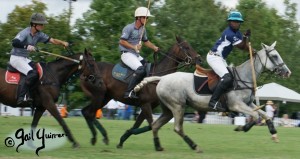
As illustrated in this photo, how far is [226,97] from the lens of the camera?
15219mm

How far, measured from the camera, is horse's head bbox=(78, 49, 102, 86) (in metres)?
16.8

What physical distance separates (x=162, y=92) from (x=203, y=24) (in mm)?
45863

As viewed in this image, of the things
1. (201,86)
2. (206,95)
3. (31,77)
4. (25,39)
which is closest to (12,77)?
(31,77)

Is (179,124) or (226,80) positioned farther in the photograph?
(179,124)

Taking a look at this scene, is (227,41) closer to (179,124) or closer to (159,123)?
(179,124)

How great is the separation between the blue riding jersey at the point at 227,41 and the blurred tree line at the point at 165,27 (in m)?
26.1

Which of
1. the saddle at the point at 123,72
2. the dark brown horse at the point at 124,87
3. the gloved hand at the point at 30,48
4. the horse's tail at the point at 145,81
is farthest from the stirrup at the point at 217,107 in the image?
the gloved hand at the point at 30,48

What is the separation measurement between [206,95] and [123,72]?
9.71 feet

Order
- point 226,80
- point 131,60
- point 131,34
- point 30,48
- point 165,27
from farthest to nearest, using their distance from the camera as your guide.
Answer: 1. point 165,27
2. point 131,60
3. point 131,34
4. point 30,48
5. point 226,80

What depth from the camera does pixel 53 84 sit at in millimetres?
16328

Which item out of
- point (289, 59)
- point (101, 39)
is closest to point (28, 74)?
point (101, 39)

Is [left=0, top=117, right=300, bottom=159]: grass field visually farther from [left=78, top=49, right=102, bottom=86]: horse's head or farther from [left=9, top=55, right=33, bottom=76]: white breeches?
[left=9, top=55, right=33, bottom=76]: white breeches

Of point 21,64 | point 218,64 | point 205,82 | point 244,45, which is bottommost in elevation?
point 21,64

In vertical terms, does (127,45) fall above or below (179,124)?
above
